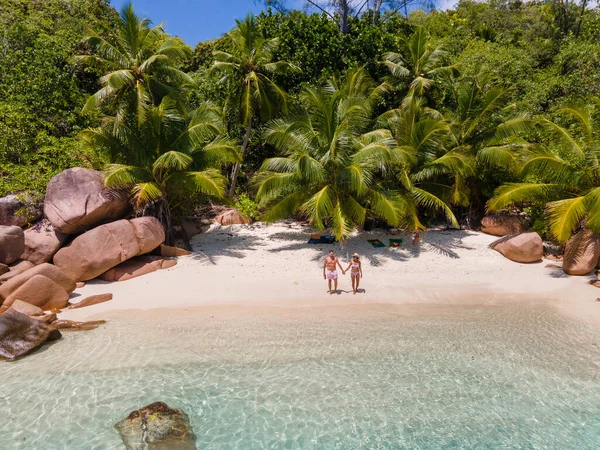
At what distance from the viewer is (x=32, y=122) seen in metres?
17.5

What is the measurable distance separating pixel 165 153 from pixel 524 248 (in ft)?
42.5

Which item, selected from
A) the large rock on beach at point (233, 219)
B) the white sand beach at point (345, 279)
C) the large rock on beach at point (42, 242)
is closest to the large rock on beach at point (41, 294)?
the white sand beach at point (345, 279)

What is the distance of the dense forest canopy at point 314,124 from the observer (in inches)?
530

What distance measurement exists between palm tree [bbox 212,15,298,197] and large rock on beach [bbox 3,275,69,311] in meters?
11.4

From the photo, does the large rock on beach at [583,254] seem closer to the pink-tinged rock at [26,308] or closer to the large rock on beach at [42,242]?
the pink-tinged rock at [26,308]

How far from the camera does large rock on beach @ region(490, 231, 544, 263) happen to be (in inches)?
534

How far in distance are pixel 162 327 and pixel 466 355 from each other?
278 inches

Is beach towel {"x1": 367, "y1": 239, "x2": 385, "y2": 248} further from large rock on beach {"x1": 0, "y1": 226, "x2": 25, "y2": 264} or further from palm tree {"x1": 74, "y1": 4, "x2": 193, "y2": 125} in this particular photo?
large rock on beach {"x1": 0, "y1": 226, "x2": 25, "y2": 264}

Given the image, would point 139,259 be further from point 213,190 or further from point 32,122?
point 32,122

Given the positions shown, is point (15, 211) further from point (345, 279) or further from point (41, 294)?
point (345, 279)

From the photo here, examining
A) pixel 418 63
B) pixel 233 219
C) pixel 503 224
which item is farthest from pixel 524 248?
pixel 233 219

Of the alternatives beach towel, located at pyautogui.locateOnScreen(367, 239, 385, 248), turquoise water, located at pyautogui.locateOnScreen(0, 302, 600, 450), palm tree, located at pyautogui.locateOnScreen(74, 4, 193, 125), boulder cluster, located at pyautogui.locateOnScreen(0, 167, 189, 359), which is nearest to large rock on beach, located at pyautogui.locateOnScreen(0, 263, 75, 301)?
boulder cluster, located at pyautogui.locateOnScreen(0, 167, 189, 359)

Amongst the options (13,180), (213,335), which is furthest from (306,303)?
(13,180)

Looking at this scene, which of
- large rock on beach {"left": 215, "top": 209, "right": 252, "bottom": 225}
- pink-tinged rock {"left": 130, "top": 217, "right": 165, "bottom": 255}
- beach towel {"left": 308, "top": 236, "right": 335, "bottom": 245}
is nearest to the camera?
pink-tinged rock {"left": 130, "top": 217, "right": 165, "bottom": 255}
